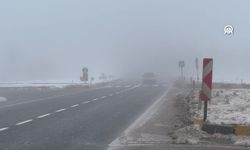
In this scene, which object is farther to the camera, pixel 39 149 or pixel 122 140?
pixel 122 140

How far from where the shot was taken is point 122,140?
12930 millimetres

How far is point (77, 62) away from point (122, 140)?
159 m

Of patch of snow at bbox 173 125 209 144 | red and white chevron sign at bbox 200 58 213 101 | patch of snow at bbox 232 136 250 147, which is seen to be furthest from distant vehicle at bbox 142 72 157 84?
patch of snow at bbox 232 136 250 147

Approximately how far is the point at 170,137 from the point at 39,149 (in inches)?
146

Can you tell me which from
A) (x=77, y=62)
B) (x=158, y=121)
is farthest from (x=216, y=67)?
(x=158, y=121)

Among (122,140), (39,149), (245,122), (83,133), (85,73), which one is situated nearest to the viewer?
(39,149)

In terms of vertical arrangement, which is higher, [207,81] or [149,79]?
[207,81]

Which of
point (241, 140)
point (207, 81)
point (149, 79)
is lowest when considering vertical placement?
point (149, 79)

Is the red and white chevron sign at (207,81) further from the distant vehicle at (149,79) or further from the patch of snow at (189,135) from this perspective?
the distant vehicle at (149,79)

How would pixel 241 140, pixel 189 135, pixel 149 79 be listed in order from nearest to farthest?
pixel 241 140 → pixel 189 135 → pixel 149 79

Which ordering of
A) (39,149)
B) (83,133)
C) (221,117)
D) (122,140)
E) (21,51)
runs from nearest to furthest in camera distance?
(39,149) → (122,140) → (83,133) → (221,117) → (21,51)

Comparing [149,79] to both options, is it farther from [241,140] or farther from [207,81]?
[241,140]

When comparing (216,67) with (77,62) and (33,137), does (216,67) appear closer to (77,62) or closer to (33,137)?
(77,62)

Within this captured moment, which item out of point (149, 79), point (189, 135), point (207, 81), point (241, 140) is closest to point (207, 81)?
point (207, 81)
